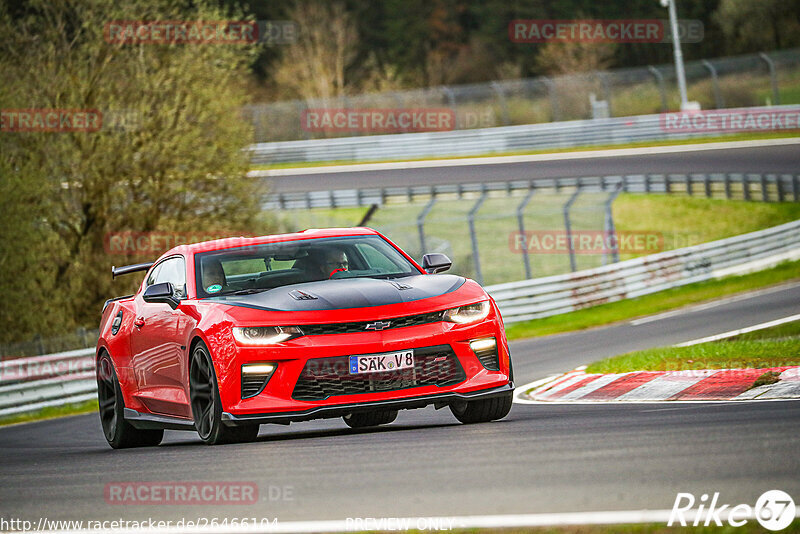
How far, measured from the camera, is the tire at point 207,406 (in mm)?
8914

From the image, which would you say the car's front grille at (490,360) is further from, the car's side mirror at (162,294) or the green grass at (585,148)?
the green grass at (585,148)

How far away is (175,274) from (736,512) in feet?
20.0

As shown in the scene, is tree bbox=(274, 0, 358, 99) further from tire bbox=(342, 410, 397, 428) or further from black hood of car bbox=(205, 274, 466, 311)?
black hood of car bbox=(205, 274, 466, 311)

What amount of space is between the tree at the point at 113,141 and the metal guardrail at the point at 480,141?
58.9 ft

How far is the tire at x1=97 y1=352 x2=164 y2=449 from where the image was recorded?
36.1 feet

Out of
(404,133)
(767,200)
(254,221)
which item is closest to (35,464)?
(254,221)

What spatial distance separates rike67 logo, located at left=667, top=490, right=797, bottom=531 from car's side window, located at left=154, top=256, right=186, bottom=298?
5.41m

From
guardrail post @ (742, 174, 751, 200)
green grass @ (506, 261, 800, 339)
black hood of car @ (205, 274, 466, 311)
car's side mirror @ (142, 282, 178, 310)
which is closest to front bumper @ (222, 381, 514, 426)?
black hood of car @ (205, 274, 466, 311)

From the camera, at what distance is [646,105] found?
176ft

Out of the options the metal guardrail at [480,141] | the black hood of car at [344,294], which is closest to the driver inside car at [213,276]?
the black hood of car at [344,294]

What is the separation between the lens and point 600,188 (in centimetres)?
3628

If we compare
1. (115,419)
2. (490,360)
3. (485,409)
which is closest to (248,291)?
(490,360)

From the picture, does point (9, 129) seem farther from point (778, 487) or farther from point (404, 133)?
point (404, 133)

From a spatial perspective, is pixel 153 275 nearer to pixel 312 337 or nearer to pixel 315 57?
pixel 312 337
